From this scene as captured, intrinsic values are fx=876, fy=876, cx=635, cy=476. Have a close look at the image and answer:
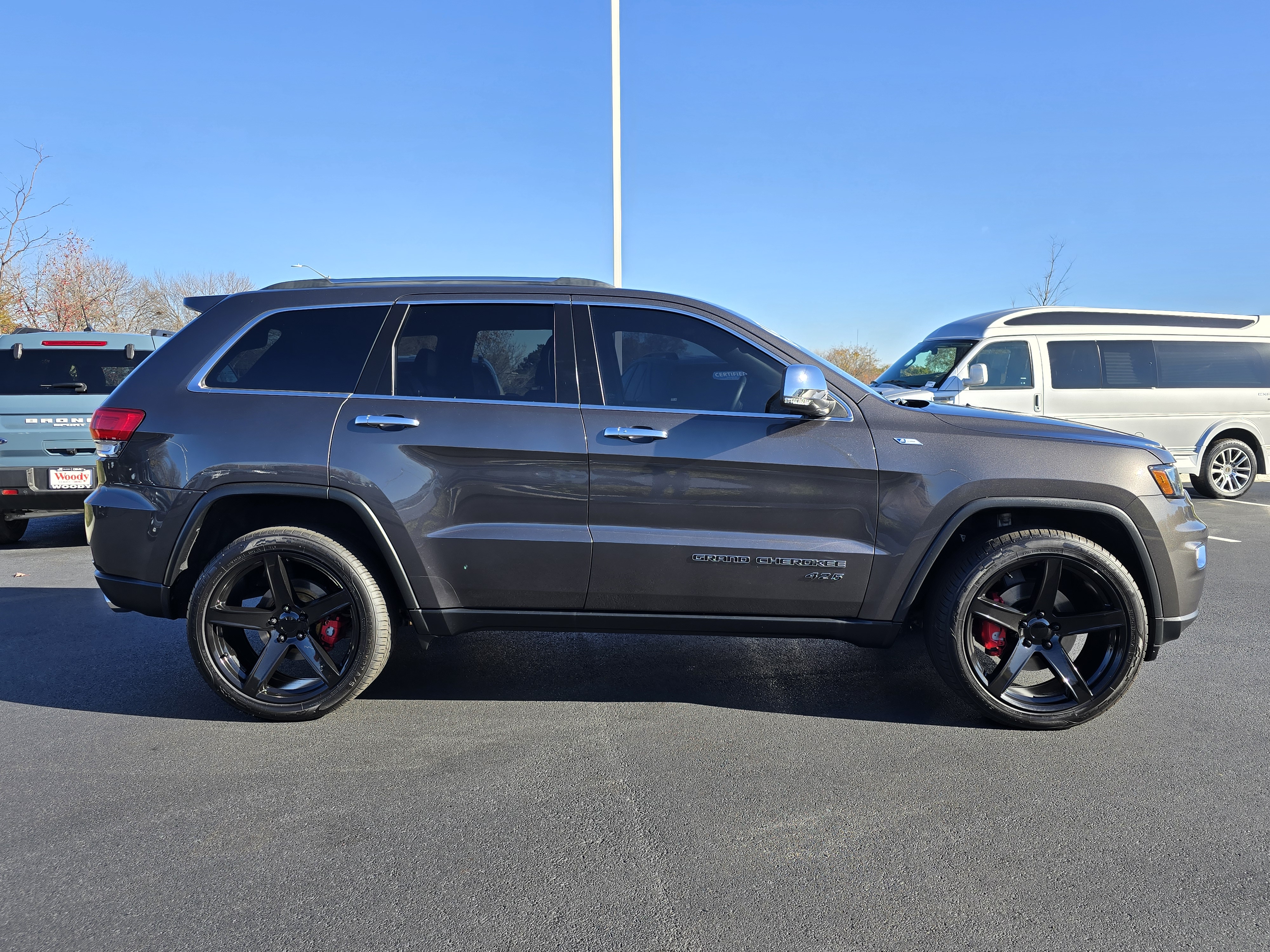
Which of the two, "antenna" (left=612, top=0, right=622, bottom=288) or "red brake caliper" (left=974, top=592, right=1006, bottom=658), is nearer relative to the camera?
"red brake caliper" (left=974, top=592, right=1006, bottom=658)

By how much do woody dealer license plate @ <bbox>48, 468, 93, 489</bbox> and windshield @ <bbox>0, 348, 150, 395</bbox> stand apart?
0.78 meters

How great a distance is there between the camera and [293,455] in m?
3.71

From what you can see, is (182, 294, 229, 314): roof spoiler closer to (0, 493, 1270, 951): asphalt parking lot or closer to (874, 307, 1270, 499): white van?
(0, 493, 1270, 951): asphalt parking lot

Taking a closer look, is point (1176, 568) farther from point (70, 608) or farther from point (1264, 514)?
point (1264, 514)

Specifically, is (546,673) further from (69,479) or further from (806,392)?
(69,479)

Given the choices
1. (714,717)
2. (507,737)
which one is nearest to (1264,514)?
(714,717)

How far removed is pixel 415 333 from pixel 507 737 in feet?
5.87

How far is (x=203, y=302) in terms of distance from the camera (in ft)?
13.6

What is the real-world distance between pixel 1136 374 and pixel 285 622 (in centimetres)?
1044

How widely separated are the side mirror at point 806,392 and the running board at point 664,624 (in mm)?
896

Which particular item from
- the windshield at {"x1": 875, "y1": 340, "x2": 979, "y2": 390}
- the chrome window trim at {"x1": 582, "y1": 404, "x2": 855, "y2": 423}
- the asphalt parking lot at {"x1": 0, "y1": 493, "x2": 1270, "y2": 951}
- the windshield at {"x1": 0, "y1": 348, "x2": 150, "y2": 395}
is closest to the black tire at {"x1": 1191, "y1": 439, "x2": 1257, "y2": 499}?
the windshield at {"x1": 875, "y1": 340, "x2": 979, "y2": 390}

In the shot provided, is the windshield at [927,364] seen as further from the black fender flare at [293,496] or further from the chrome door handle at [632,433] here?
the black fender flare at [293,496]

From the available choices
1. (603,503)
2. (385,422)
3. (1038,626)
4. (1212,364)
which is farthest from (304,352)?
(1212,364)

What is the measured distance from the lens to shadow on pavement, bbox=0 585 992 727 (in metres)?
4.05
